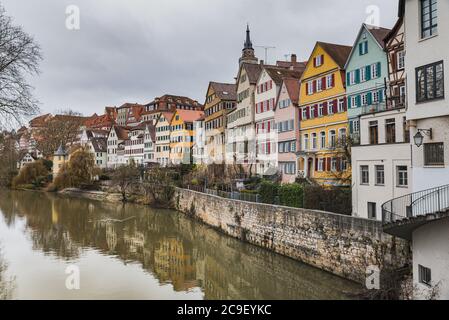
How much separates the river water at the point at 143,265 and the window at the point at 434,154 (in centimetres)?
590

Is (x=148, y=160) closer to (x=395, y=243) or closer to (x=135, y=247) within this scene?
(x=135, y=247)

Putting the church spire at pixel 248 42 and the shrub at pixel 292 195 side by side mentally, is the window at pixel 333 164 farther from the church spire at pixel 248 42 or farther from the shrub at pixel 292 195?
the church spire at pixel 248 42

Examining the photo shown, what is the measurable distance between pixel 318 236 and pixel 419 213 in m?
6.74

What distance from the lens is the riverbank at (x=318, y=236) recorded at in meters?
15.7

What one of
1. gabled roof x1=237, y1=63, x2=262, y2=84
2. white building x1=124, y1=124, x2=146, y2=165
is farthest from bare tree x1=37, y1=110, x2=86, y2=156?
gabled roof x1=237, y1=63, x2=262, y2=84

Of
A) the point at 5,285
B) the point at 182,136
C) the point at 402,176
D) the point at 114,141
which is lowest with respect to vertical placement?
the point at 5,285

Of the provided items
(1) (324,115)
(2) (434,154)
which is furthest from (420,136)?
(1) (324,115)

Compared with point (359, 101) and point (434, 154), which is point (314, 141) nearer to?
point (359, 101)

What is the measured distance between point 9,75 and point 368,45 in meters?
20.4

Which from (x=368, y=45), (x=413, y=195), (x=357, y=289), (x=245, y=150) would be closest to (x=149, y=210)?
(x=245, y=150)

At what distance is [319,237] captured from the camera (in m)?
19.3

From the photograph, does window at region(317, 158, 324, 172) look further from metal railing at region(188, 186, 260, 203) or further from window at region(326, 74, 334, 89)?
metal railing at region(188, 186, 260, 203)

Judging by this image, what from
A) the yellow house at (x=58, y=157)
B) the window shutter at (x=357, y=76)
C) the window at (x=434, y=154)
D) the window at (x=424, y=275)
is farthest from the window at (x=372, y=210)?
the yellow house at (x=58, y=157)

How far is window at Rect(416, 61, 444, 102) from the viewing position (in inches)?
497
